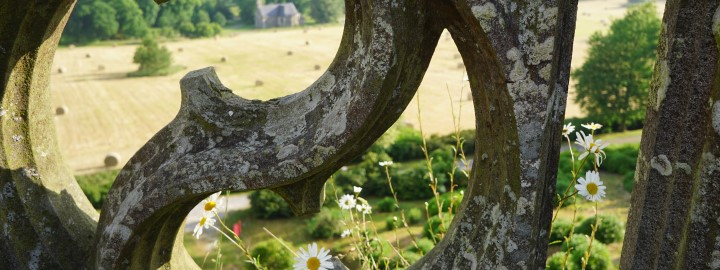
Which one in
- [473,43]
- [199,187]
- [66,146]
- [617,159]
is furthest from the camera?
[66,146]

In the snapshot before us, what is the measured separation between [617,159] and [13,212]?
2097cm

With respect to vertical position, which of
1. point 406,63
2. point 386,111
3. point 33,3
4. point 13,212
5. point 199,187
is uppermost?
point 33,3

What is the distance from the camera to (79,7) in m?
61.9

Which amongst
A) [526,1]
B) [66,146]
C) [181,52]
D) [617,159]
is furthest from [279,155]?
[181,52]

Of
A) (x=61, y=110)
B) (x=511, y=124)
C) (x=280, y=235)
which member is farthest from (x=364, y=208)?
(x=61, y=110)

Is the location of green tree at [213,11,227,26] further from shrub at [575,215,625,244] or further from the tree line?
shrub at [575,215,625,244]

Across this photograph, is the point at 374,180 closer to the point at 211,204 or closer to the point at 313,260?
the point at 211,204

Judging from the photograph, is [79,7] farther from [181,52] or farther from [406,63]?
[406,63]

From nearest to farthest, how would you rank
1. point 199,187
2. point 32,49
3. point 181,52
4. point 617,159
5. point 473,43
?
point 473,43 → point 199,187 → point 32,49 → point 617,159 → point 181,52

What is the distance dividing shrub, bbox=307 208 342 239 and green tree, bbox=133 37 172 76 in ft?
116

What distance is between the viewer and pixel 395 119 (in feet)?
5.46

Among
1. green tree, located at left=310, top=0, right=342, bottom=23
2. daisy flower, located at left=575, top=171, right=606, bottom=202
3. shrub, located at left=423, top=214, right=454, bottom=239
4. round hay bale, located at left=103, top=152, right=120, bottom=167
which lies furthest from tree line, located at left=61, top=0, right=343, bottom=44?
daisy flower, located at left=575, top=171, right=606, bottom=202

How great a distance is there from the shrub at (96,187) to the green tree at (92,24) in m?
43.6

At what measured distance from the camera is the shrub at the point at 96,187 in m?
19.5
